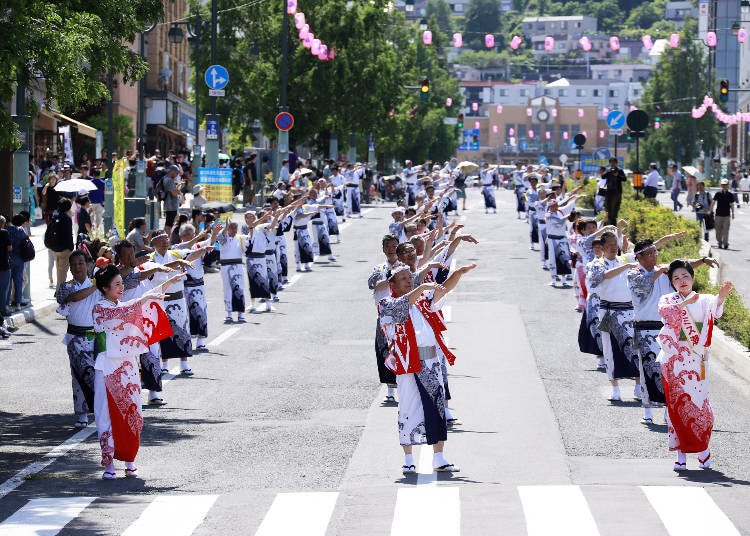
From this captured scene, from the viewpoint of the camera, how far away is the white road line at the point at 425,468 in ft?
41.2

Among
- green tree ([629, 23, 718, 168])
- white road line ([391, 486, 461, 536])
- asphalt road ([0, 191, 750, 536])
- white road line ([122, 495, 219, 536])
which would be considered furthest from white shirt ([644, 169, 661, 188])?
green tree ([629, 23, 718, 168])

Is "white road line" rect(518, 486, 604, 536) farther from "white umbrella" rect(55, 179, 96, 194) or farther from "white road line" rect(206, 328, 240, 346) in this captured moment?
"white umbrella" rect(55, 179, 96, 194)

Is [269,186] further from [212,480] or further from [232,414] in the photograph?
[212,480]

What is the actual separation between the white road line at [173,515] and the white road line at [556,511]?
2.41 metres

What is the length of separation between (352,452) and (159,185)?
104 feet

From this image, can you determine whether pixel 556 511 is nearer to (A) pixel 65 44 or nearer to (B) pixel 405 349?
(B) pixel 405 349

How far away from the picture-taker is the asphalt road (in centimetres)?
1112

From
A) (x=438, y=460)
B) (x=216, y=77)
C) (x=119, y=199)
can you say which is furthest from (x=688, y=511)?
(x=216, y=77)

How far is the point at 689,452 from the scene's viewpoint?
1303 centimetres

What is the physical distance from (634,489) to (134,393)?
4.32 metres

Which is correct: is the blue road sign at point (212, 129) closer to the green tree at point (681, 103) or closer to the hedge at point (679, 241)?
the hedge at point (679, 241)

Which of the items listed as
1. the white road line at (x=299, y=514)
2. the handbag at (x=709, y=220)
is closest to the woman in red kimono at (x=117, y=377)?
the white road line at (x=299, y=514)

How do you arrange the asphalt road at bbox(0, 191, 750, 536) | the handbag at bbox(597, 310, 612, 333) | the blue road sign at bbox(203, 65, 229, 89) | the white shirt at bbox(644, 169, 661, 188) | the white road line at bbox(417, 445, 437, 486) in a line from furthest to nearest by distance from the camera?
the white shirt at bbox(644, 169, 661, 188)
the blue road sign at bbox(203, 65, 229, 89)
the handbag at bbox(597, 310, 612, 333)
the white road line at bbox(417, 445, 437, 486)
the asphalt road at bbox(0, 191, 750, 536)

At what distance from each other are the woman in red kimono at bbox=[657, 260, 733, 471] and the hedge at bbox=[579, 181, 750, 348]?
7513mm
